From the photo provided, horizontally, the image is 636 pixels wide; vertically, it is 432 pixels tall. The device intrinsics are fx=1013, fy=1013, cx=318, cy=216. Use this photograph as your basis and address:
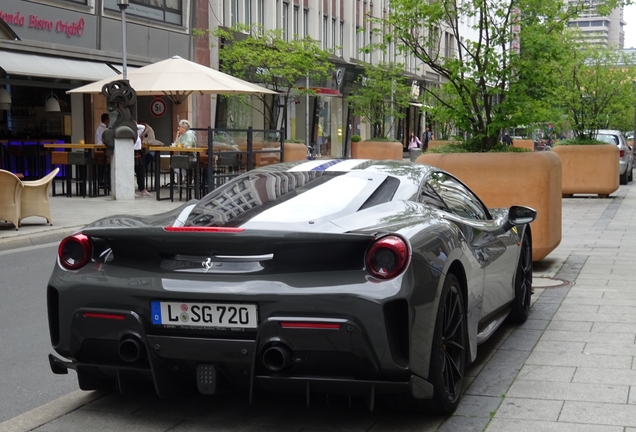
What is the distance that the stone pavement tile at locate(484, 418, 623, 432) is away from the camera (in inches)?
184

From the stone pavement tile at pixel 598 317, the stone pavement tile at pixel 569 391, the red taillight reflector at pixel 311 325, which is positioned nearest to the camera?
the red taillight reflector at pixel 311 325

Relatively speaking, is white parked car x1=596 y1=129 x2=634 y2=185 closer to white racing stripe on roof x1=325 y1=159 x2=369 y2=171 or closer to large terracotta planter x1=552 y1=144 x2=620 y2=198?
large terracotta planter x1=552 y1=144 x2=620 y2=198

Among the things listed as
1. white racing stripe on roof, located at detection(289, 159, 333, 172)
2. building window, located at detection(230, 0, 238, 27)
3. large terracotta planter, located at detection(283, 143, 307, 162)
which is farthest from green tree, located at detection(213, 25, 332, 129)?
white racing stripe on roof, located at detection(289, 159, 333, 172)

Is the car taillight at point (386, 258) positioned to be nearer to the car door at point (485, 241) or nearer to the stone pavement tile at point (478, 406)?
the stone pavement tile at point (478, 406)

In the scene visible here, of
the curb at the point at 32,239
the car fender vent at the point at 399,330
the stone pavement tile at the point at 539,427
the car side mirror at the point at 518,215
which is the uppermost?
the car side mirror at the point at 518,215

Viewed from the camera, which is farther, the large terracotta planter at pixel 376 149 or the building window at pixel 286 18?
the building window at pixel 286 18

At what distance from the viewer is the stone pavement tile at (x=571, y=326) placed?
7176 mm

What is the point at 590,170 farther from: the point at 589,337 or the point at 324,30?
Answer: the point at 324,30

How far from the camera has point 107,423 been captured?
4.91m

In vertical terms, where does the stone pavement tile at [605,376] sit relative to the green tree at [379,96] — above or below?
below

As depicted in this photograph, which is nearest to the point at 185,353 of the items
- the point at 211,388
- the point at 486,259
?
the point at 211,388

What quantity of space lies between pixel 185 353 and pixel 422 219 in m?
1.39

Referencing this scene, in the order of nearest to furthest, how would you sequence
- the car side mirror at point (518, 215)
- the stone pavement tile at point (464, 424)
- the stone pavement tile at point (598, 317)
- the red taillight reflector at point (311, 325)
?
the red taillight reflector at point (311, 325) → the stone pavement tile at point (464, 424) → the car side mirror at point (518, 215) → the stone pavement tile at point (598, 317)

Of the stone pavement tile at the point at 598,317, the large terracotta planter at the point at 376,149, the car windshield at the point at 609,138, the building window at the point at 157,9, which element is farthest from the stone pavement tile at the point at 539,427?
the large terracotta planter at the point at 376,149
